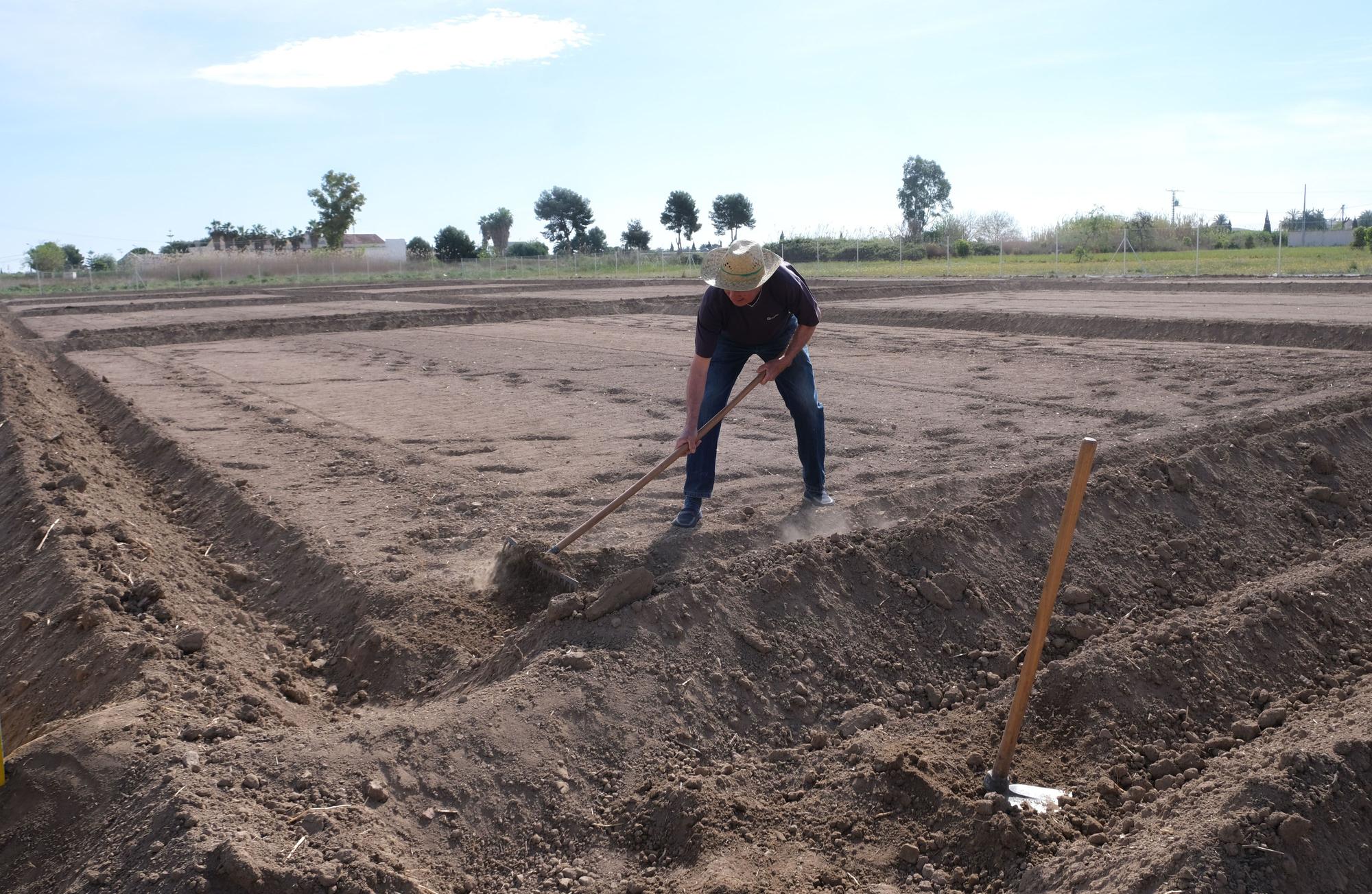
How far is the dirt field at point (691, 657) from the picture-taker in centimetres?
331

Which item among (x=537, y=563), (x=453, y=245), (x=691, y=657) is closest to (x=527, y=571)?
(x=537, y=563)

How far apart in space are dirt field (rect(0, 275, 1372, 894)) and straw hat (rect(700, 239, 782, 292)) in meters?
1.34

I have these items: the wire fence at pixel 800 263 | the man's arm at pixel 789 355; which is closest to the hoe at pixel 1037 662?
the man's arm at pixel 789 355

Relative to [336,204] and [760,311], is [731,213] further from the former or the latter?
[760,311]

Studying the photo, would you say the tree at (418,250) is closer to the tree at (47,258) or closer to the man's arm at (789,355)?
the tree at (47,258)

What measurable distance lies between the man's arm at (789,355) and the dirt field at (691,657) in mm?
857

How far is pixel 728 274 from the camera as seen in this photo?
532 centimetres

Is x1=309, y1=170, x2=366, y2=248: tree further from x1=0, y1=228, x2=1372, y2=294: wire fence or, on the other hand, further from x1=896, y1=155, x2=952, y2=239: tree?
x1=896, y1=155, x2=952, y2=239: tree

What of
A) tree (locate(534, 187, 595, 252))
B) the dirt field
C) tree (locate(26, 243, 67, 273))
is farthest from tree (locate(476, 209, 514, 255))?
the dirt field

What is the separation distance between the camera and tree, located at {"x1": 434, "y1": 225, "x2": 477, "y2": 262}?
213 ft

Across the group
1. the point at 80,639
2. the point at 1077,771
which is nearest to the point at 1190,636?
the point at 1077,771

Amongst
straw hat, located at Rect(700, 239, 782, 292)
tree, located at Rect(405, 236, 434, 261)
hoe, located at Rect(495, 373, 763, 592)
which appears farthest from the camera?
tree, located at Rect(405, 236, 434, 261)

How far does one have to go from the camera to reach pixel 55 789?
3.51 m

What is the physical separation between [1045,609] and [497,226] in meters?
79.0
